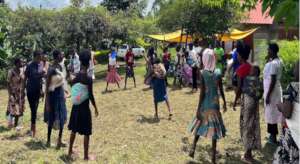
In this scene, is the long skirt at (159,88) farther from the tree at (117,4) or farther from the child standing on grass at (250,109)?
the tree at (117,4)

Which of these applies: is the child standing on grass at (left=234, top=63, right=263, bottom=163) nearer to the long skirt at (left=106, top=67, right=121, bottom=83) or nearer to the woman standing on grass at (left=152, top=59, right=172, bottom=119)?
the woman standing on grass at (left=152, top=59, right=172, bottom=119)

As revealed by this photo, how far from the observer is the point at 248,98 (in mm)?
7027

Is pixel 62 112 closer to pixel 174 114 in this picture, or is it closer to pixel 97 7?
pixel 174 114

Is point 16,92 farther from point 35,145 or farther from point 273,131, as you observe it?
point 273,131

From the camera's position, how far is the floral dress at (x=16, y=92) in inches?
392

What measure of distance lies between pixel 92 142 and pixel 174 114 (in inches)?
133

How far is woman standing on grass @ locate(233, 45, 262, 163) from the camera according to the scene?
695 cm

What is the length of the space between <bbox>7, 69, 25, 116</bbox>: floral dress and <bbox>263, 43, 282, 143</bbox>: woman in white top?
5.02 m

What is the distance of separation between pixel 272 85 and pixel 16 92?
5490 mm

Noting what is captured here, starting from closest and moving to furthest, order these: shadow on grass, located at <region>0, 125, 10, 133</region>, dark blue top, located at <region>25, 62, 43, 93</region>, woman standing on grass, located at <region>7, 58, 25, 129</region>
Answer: dark blue top, located at <region>25, 62, 43, 93</region> < woman standing on grass, located at <region>7, 58, 25, 129</region> < shadow on grass, located at <region>0, 125, 10, 133</region>

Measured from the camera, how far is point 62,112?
843 centimetres

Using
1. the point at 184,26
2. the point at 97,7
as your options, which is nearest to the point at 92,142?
the point at 184,26

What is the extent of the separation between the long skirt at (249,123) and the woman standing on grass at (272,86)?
0.42 m

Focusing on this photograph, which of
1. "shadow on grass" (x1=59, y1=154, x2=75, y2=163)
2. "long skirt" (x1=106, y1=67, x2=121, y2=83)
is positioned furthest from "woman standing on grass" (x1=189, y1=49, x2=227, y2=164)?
"long skirt" (x1=106, y1=67, x2=121, y2=83)
